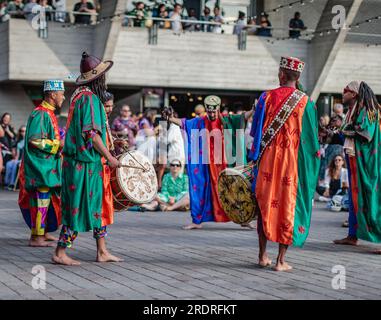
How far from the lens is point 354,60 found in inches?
985

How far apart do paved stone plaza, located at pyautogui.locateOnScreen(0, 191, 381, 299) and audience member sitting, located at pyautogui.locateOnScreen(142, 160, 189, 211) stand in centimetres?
297

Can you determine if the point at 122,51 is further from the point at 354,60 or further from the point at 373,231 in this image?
the point at 373,231

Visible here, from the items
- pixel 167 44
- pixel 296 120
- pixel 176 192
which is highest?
pixel 167 44

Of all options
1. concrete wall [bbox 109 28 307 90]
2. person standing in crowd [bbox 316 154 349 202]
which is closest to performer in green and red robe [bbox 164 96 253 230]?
person standing in crowd [bbox 316 154 349 202]

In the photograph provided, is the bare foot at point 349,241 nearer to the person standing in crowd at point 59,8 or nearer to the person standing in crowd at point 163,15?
the person standing in crowd at point 163,15

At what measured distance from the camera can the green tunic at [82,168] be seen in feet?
22.9

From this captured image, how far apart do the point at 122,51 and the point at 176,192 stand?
9284 millimetres

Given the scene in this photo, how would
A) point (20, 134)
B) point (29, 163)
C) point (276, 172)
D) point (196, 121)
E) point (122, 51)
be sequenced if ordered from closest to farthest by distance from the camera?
point (276, 172) → point (29, 163) → point (196, 121) → point (20, 134) → point (122, 51)

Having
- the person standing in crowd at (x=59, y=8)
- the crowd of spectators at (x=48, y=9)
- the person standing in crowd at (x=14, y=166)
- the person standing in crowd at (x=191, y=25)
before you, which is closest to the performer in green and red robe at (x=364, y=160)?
the person standing in crowd at (x=14, y=166)

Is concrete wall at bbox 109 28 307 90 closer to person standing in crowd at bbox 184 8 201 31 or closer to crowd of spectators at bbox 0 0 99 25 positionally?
person standing in crowd at bbox 184 8 201 31

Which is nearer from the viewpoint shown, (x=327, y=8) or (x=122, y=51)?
(x=122, y=51)

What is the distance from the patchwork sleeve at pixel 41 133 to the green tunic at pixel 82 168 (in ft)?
4.68

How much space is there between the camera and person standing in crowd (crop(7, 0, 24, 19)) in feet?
69.8
